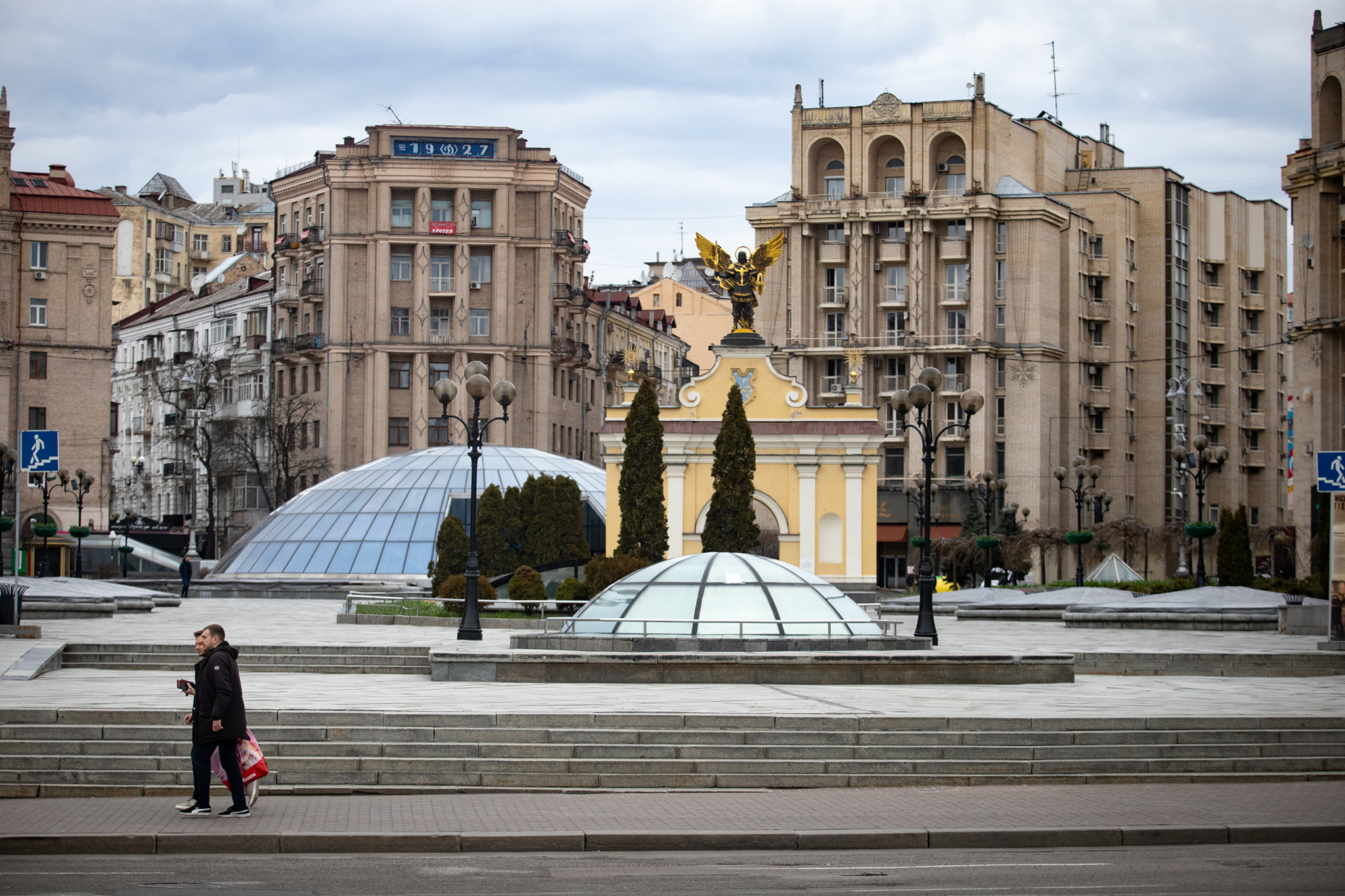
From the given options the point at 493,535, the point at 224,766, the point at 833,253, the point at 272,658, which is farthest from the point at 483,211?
the point at 224,766

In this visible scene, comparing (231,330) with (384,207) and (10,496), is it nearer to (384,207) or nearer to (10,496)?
(384,207)

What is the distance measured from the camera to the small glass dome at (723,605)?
21984 millimetres

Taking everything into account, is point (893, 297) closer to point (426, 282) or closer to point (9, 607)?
point (426, 282)

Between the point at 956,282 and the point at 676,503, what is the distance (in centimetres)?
3029

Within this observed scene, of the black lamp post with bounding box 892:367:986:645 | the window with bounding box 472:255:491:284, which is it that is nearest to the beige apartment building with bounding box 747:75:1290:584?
the window with bounding box 472:255:491:284

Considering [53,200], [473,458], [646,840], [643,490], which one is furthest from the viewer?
[53,200]

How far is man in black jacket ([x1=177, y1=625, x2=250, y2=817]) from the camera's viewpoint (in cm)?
1220

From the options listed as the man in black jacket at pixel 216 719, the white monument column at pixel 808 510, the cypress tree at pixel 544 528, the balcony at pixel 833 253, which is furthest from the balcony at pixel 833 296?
the man in black jacket at pixel 216 719

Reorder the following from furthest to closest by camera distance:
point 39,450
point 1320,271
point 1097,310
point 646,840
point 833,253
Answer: point 1097,310 → point 833,253 → point 1320,271 → point 39,450 → point 646,840

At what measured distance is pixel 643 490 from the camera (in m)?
38.7

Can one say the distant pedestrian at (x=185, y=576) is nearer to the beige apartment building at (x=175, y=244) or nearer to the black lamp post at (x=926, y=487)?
the black lamp post at (x=926, y=487)

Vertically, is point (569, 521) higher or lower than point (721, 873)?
higher

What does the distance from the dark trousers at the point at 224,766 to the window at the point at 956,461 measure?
59786 millimetres

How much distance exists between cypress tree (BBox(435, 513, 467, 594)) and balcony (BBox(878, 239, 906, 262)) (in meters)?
36.9
